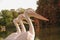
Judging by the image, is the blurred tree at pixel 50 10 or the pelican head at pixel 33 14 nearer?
the pelican head at pixel 33 14

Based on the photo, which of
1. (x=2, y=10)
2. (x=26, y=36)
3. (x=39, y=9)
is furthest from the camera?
(x=39, y=9)

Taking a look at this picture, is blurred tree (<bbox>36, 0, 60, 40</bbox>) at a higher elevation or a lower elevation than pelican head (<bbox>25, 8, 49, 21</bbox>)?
lower

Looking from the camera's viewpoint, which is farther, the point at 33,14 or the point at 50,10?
the point at 50,10

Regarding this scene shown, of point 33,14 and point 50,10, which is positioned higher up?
point 33,14

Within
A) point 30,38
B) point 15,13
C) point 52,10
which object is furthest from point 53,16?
A: point 30,38

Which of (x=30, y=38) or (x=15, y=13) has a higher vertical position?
(x=30, y=38)

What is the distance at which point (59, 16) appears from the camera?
15164 mm

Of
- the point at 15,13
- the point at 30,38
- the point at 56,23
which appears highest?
the point at 30,38

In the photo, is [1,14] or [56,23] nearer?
[1,14]

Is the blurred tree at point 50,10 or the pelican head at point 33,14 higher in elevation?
the pelican head at point 33,14

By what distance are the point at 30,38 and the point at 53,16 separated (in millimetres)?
10431

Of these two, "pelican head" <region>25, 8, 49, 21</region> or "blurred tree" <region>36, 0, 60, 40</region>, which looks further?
"blurred tree" <region>36, 0, 60, 40</region>

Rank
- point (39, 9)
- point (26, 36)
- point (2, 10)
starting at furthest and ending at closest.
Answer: point (39, 9) < point (2, 10) < point (26, 36)

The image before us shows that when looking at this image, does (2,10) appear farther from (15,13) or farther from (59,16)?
(59,16)
